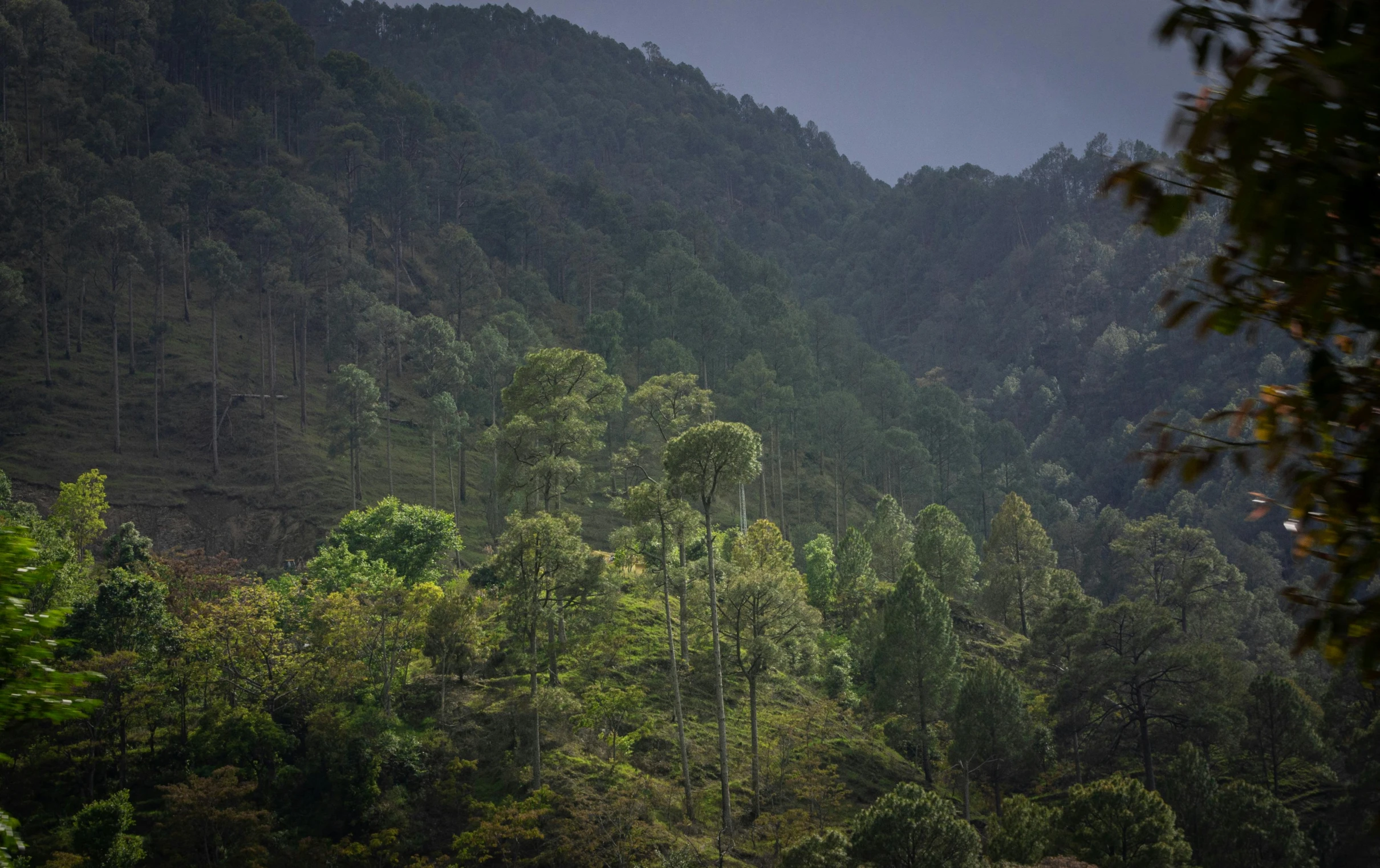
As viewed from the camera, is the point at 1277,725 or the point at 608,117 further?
the point at 608,117

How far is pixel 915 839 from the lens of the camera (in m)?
19.8

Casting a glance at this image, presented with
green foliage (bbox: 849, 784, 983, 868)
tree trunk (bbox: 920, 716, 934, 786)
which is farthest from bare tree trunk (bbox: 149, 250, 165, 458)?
green foliage (bbox: 849, 784, 983, 868)

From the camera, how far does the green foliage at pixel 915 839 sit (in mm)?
19688

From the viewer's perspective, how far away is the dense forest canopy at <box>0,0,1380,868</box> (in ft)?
74.5

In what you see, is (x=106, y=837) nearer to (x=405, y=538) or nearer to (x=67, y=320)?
(x=405, y=538)

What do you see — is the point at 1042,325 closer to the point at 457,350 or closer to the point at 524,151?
the point at 524,151

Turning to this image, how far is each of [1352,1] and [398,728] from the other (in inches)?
1031

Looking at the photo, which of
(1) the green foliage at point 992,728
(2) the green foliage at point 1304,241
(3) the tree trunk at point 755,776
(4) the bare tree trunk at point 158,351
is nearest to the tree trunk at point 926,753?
(1) the green foliage at point 992,728

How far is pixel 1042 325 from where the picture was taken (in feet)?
407

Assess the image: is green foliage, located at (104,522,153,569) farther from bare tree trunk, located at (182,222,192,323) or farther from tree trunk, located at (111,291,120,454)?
bare tree trunk, located at (182,222,192,323)

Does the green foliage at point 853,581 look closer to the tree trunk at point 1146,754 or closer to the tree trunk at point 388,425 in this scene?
the tree trunk at point 1146,754

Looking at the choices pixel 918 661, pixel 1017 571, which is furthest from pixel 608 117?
pixel 918 661

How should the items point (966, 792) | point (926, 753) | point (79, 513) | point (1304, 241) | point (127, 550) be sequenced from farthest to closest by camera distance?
point (926, 753) → point (79, 513) → point (966, 792) → point (127, 550) → point (1304, 241)

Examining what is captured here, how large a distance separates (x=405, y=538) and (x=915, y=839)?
71.5 ft
